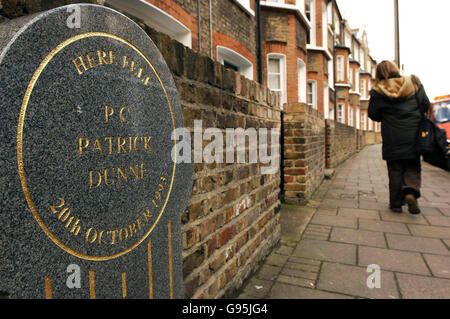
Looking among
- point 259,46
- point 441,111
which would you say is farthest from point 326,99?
point 259,46

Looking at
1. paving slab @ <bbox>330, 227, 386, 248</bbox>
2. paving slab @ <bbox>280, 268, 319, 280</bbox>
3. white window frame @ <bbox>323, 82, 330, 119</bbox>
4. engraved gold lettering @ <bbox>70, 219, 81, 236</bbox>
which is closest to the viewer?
engraved gold lettering @ <bbox>70, 219, 81, 236</bbox>

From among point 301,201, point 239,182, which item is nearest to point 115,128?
point 239,182

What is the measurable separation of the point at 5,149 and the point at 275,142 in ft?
8.47

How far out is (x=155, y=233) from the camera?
1.32 metres

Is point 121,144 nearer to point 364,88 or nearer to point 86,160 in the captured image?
point 86,160

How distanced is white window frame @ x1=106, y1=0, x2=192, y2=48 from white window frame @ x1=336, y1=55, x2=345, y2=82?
20140 mm

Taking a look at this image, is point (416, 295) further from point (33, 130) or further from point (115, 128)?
point (33, 130)

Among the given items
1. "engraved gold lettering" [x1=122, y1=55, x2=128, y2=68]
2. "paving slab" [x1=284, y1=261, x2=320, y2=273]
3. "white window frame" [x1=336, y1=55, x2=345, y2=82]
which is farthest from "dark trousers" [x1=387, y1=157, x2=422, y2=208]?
"white window frame" [x1=336, y1=55, x2=345, y2=82]

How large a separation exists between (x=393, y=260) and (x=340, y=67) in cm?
2302

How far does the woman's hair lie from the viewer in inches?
166

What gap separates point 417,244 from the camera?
3.10 meters

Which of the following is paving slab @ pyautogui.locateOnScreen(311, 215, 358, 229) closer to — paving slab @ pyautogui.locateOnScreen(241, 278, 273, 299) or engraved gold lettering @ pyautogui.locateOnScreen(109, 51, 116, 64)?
paving slab @ pyautogui.locateOnScreen(241, 278, 273, 299)

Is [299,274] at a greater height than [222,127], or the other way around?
[222,127]

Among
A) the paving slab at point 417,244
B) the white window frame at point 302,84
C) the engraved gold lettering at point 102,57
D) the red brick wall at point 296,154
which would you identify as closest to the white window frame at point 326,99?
the white window frame at point 302,84
